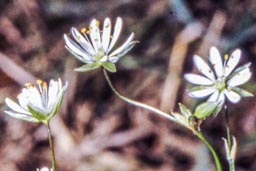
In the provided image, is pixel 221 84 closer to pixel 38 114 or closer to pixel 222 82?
pixel 222 82

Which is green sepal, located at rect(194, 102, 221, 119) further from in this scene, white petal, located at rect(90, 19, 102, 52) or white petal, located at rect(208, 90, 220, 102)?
white petal, located at rect(90, 19, 102, 52)

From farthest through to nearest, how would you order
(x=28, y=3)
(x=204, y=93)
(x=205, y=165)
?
(x=28, y=3) → (x=205, y=165) → (x=204, y=93)

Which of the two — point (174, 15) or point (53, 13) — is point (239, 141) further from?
point (53, 13)

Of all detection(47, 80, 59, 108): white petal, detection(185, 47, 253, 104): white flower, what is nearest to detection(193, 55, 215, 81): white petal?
detection(185, 47, 253, 104): white flower

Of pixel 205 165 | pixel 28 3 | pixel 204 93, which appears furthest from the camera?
pixel 28 3

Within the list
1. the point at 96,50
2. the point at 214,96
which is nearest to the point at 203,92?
the point at 214,96

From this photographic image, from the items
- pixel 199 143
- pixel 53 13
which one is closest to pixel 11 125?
pixel 53 13

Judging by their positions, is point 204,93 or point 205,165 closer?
point 204,93
